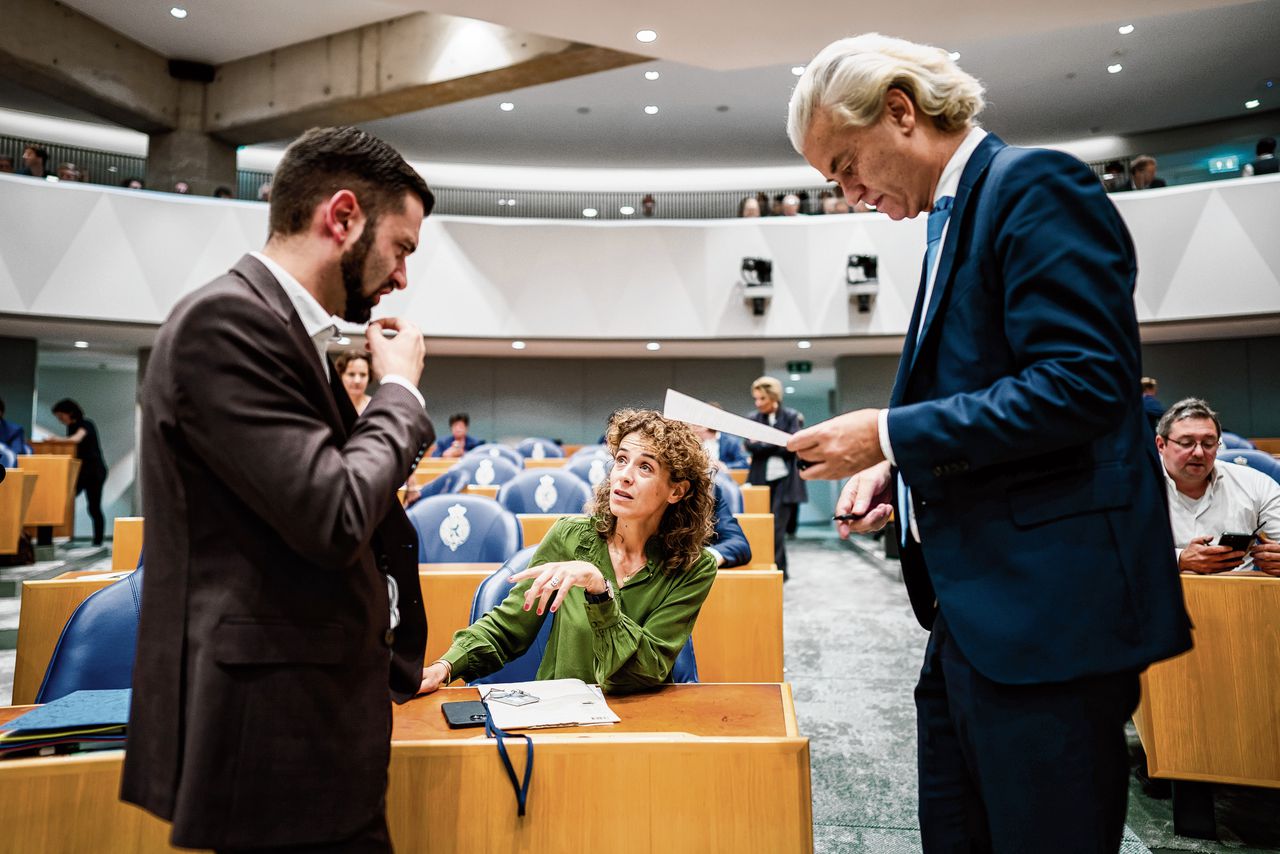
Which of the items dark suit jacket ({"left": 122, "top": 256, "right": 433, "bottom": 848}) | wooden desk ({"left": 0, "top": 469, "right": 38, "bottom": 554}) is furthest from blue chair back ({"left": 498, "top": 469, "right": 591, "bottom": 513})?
wooden desk ({"left": 0, "top": 469, "right": 38, "bottom": 554})

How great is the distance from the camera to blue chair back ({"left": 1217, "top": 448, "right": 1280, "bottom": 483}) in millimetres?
3664

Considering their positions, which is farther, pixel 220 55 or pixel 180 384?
pixel 220 55

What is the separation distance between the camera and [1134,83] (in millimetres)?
10258

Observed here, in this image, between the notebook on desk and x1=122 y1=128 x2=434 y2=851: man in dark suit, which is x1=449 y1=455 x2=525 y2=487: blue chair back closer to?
the notebook on desk

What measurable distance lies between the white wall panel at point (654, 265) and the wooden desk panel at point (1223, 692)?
28.7ft

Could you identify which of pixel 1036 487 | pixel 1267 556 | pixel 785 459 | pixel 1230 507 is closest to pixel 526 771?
pixel 1036 487

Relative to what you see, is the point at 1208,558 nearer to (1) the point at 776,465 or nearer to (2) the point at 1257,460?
(2) the point at 1257,460

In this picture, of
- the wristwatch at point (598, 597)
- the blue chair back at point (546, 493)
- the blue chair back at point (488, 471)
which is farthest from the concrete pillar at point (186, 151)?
the wristwatch at point (598, 597)

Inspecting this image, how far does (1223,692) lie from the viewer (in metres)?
2.37

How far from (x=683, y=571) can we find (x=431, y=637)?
1.19 metres

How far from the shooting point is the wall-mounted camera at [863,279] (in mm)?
10750

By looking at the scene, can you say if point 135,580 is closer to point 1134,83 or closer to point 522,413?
point 522,413

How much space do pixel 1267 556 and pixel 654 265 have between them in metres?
9.16

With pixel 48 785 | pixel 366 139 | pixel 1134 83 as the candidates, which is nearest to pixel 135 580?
pixel 48 785
